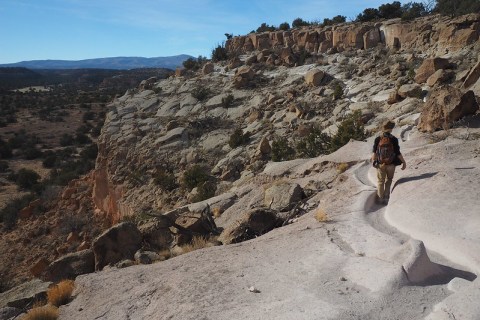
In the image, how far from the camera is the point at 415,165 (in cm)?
920

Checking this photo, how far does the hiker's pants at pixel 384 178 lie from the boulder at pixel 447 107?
4.39 m

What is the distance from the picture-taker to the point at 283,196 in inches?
393

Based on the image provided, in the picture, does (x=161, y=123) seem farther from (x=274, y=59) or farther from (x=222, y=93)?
(x=274, y=59)

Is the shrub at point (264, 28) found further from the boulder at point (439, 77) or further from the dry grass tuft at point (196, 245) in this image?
the dry grass tuft at point (196, 245)

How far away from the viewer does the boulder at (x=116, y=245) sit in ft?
29.8

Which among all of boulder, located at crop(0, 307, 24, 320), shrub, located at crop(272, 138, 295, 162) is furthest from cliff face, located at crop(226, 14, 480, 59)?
boulder, located at crop(0, 307, 24, 320)

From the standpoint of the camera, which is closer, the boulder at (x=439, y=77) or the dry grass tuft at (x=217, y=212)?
the dry grass tuft at (x=217, y=212)

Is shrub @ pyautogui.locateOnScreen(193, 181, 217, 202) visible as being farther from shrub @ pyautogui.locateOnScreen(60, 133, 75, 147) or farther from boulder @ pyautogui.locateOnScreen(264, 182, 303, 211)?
shrub @ pyautogui.locateOnScreen(60, 133, 75, 147)

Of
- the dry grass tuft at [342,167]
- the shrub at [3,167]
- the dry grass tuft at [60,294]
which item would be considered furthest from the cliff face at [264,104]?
the shrub at [3,167]

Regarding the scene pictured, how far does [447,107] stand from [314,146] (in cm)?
530

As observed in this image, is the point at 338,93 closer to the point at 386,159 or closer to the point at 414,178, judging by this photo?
the point at 414,178

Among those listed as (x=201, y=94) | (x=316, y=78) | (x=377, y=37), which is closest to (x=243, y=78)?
(x=201, y=94)

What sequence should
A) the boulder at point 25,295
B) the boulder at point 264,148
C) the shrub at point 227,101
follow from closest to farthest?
1. the boulder at point 25,295
2. the boulder at point 264,148
3. the shrub at point 227,101

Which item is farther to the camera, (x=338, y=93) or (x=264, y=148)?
(x=338, y=93)
